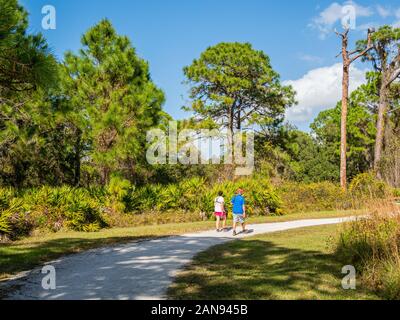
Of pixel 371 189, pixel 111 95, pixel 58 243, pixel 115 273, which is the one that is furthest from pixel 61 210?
pixel 371 189

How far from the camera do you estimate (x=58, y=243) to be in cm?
1327

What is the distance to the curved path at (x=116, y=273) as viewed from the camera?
690 centimetres

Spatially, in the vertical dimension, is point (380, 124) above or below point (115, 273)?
above

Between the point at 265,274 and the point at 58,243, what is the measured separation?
7.68 meters

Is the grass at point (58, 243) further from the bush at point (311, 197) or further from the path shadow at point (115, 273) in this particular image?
the bush at point (311, 197)

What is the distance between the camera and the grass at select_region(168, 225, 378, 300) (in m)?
6.71

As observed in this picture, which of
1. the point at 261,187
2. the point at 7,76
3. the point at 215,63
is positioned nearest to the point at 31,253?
the point at 7,76

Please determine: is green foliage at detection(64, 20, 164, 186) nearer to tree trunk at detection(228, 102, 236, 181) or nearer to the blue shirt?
the blue shirt

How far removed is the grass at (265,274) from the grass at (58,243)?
1.86m

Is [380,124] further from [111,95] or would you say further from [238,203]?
[238,203]

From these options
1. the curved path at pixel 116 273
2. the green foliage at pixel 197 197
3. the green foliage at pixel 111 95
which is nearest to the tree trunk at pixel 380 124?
the green foliage at pixel 197 197

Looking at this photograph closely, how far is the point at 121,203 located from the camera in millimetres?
19984

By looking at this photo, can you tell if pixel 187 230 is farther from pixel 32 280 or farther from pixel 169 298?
pixel 169 298

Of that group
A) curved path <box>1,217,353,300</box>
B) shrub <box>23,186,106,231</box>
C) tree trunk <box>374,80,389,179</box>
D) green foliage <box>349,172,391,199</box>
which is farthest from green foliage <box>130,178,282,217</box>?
tree trunk <box>374,80,389,179</box>
